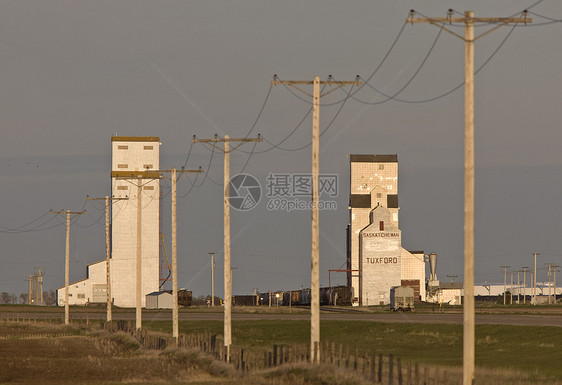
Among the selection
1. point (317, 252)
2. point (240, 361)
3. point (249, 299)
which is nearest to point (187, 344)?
point (240, 361)

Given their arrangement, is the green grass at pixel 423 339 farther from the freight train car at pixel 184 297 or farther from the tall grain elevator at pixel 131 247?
the tall grain elevator at pixel 131 247

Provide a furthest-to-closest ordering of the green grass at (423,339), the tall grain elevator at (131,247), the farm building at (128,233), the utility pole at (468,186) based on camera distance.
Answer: the farm building at (128,233) < the tall grain elevator at (131,247) < the green grass at (423,339) < the utility pole at (468,186)

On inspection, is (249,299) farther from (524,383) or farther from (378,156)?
(524,383)

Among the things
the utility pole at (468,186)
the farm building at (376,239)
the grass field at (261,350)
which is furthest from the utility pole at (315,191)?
the farm building at (376,239)

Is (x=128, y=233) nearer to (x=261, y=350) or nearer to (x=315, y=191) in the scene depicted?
(x=261, y=350)

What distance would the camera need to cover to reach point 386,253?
138 metres

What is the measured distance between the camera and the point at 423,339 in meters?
69.9

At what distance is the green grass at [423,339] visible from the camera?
50406 millimetres

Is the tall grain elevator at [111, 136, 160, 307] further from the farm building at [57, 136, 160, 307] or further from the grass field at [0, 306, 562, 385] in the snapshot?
the grass field at [0, 306, 562, 385]

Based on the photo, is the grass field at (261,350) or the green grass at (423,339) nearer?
the grass field at (261,350)

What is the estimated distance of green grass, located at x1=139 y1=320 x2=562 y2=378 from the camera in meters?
50.4

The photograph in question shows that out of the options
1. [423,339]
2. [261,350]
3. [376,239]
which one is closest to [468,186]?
[261,350]

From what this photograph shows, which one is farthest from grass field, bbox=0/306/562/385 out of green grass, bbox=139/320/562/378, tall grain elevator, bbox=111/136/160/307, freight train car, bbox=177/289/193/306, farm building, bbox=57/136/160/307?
farm building, bbox=57/136/160/307

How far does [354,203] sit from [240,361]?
10802cm
